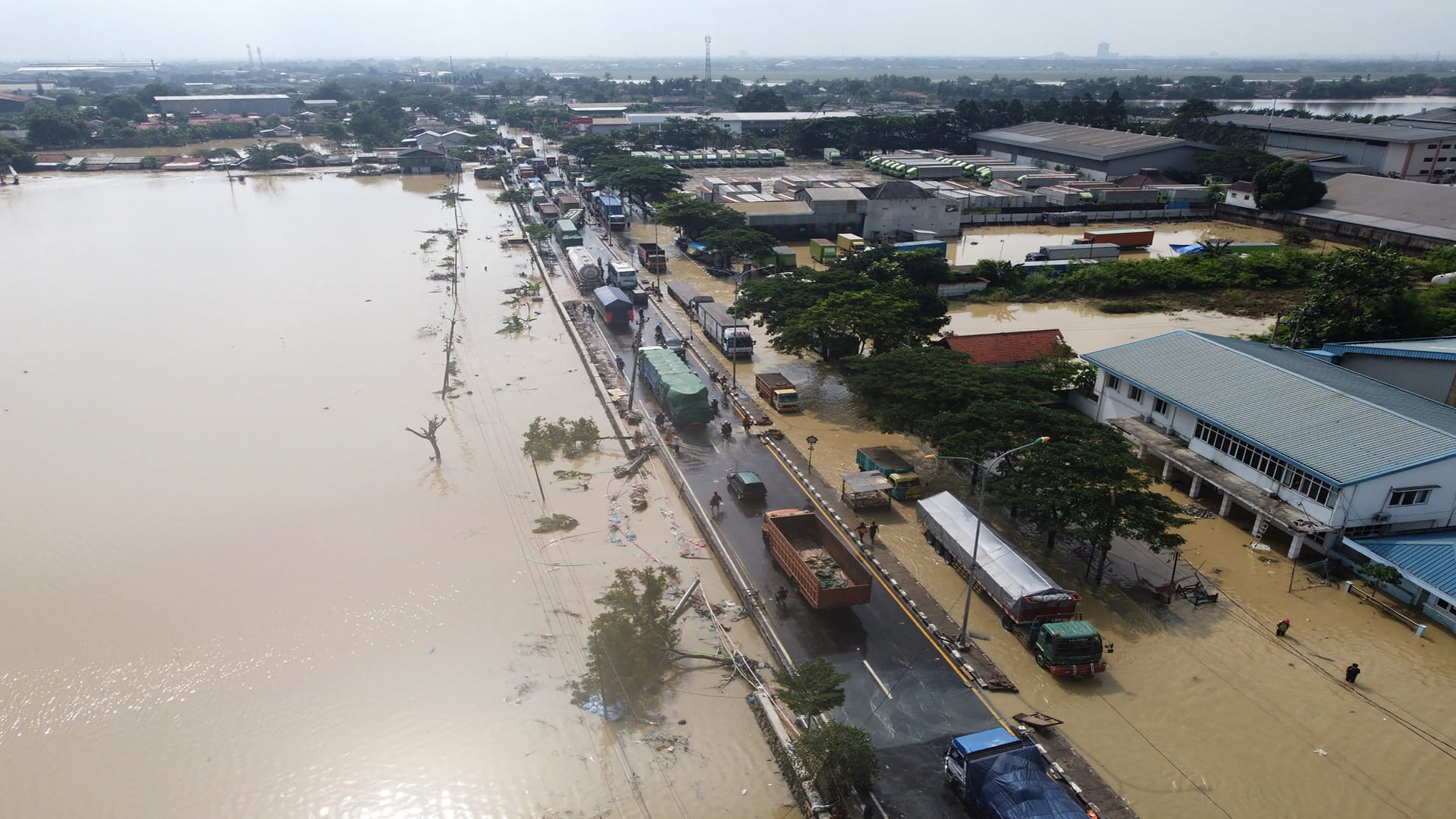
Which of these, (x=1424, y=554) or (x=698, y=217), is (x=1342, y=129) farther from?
(x=1424, y=554)

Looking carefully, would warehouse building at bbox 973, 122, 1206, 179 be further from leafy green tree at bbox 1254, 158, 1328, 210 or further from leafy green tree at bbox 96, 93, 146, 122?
leafy green tree at bbox 96, 93, 146, 122

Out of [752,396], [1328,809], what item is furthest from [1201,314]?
[1328,809]

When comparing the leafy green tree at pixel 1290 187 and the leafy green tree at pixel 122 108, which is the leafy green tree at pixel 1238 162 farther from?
the leafy green tree at pixel 122 108

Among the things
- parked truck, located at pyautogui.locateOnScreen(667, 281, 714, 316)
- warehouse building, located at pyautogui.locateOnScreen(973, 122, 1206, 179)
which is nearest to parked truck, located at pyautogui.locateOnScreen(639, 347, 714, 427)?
parked truck, located at pyautogui.locateOnScreen(667, 281, 714, 316)

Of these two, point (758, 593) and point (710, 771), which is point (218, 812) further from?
point (758, 593)

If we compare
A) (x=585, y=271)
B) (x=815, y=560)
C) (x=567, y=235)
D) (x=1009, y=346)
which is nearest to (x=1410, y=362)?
(x=1009, y=346)

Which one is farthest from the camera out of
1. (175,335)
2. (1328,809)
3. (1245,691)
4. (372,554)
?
(175,335)

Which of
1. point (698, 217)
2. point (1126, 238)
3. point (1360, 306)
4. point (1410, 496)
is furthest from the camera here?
point (1126, 238)
